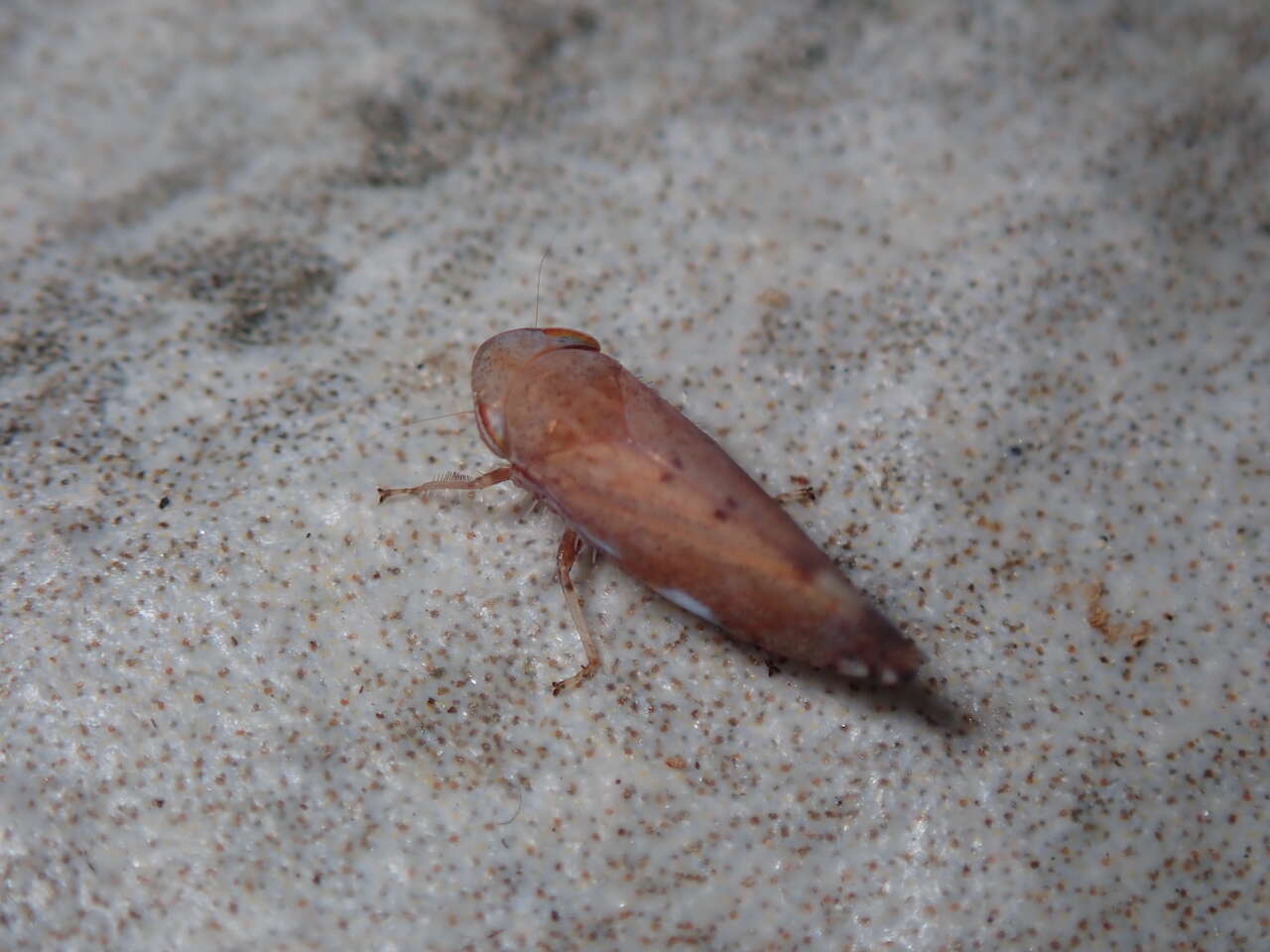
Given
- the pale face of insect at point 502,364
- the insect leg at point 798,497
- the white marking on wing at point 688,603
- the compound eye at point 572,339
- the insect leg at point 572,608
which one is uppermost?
the compound eye at point 572,339

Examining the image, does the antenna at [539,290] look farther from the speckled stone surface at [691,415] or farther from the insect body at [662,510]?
the insect body at [662,510]

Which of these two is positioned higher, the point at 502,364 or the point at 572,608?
the point at 502,364

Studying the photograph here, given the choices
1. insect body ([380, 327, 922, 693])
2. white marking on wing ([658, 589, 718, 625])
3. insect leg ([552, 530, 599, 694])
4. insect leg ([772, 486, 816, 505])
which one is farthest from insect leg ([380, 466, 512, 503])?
insect leg ([772, 486, 816, 505])

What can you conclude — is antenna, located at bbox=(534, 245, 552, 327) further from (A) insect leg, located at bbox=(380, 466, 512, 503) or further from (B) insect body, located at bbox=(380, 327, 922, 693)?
(A) insect leg, located at bbox=(380, 466, 512, 503)

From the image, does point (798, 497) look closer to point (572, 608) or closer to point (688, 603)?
point (688, 603)

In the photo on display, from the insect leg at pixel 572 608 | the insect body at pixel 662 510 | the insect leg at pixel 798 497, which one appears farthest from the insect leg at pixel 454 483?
the insect leg at pixel 798 497

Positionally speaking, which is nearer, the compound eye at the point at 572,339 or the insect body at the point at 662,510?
the insect body at the point at 662,510

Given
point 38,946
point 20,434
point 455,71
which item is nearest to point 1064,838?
point 38,946

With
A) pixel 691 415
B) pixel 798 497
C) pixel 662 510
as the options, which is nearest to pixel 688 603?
pixel 662 510
